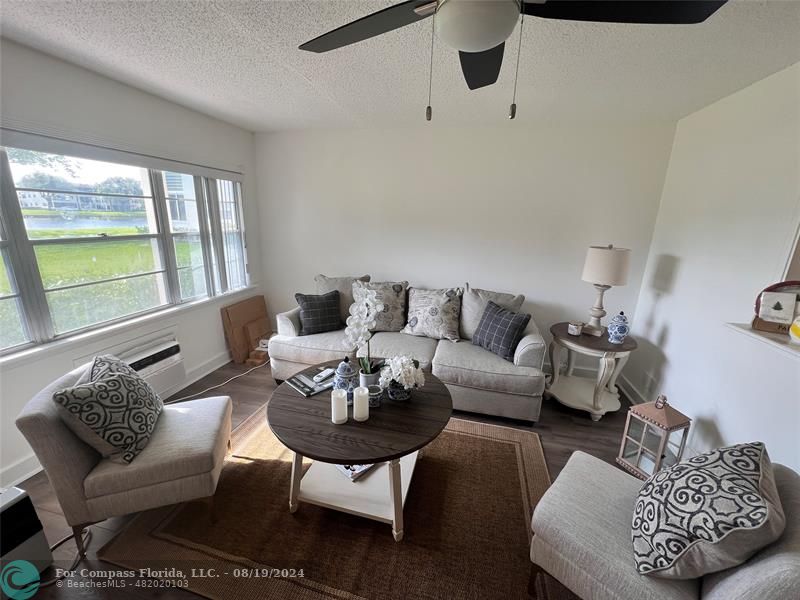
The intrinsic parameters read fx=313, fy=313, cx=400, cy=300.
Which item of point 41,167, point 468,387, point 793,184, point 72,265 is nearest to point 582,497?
point 468,387

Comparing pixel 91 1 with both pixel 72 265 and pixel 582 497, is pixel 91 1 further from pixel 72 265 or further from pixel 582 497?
pixel 582 497

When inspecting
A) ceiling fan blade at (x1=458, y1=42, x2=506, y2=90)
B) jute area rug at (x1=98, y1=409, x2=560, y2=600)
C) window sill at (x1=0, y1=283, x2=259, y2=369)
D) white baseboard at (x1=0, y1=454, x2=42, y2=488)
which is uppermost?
ceiling fan blade at (x1=458, y1=42, x2=506, y2=90)

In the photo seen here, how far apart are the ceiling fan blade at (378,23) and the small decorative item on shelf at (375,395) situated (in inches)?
62.1

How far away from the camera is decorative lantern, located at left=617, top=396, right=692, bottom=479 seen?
5.82 feet

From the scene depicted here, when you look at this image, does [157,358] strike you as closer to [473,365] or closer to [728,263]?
[473,365]

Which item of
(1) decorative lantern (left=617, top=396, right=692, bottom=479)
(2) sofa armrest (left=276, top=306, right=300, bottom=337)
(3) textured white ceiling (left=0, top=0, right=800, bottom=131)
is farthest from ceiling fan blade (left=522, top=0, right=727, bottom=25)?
(2) sofa armrest (left=276, top=306, right=300, bottom=337)

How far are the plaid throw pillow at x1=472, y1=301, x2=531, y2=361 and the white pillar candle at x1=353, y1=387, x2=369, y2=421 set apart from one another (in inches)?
54.9

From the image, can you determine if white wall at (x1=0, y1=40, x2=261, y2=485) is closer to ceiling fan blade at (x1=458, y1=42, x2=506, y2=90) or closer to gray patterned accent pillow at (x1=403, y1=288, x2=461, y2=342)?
gray patterned accent pillow at (x1=403, y1=288, x2=461, y2=342)

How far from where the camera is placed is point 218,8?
139cm

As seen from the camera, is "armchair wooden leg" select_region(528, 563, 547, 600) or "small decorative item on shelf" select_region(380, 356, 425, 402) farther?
"small decorative item on shelf" select_region(380, 356, 425, 402)

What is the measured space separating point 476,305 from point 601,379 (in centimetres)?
115

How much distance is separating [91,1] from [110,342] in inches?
78.5

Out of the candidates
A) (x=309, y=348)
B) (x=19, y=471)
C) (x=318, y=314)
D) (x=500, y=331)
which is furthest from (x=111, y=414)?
(x=500, y=331)

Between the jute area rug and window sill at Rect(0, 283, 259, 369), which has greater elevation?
window sill at Rect(0, 283, 259, 369)
